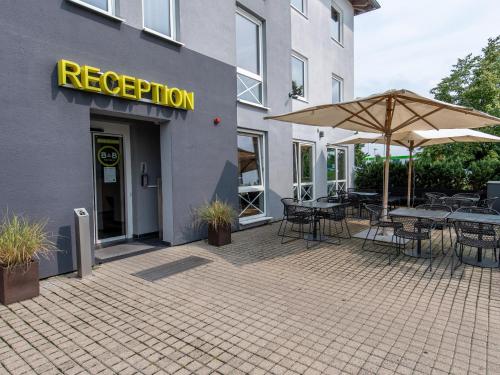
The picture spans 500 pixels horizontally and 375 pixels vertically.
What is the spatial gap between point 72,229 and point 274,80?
672 cm

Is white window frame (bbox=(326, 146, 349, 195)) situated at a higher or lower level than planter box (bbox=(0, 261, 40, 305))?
higher

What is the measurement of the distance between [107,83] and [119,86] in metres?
0.19

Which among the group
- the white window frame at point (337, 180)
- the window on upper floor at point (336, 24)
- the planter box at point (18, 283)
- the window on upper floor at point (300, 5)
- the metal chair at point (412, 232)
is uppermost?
the window on upper floor at point (336, 24)

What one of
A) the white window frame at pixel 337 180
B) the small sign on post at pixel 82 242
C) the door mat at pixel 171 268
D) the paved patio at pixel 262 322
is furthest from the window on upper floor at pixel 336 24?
the small sign on post at pixel 82 242

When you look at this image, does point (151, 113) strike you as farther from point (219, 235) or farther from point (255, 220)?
point (255, 220)

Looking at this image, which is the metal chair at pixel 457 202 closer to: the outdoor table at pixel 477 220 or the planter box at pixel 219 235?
the outdoor table at pixel 477 220

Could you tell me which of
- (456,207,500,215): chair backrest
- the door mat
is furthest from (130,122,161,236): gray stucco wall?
(456,207,500,215): chair backrest

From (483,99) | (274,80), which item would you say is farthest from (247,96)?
(483,99)

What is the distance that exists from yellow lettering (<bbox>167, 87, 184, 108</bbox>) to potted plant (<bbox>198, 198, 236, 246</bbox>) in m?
2.15

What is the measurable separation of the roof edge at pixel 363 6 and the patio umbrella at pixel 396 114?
367 inches

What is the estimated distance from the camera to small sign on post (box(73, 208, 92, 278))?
4.67m

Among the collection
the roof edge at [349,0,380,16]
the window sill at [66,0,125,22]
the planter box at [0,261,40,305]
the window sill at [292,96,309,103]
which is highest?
the roof edge at [349,0,380,16]

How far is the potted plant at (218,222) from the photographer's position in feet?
21.7

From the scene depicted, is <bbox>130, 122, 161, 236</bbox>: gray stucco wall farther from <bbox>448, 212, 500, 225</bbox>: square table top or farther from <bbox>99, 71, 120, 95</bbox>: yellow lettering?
<bbox>448, 212, 500, 225</bbox>: square table top
